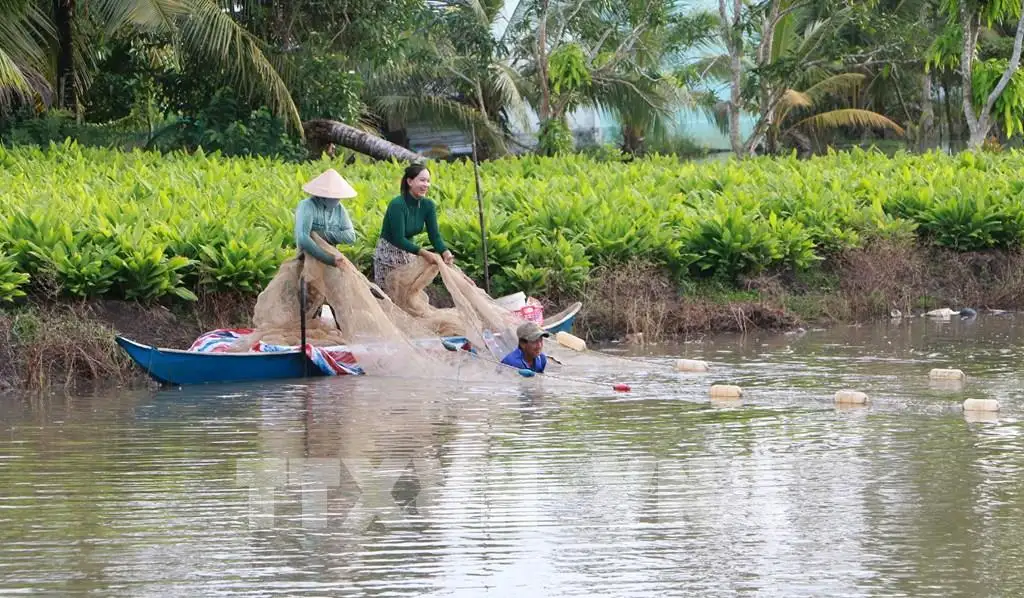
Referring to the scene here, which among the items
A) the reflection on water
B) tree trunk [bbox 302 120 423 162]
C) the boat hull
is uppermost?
tree trunk [bbox 302 120 423 162]

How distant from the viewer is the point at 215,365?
1178cm

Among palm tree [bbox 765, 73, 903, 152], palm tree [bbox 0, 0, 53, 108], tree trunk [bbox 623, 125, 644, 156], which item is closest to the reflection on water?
palm tree [bbox 0, 0, 53, 108]

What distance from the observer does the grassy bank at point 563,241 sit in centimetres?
1310

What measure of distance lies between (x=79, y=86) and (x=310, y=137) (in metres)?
3.55

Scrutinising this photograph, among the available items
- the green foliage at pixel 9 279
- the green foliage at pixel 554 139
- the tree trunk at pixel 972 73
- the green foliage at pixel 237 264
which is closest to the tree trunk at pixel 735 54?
the green foliage at pixel 554 139

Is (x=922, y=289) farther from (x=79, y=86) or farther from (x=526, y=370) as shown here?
(x=79, y=86)

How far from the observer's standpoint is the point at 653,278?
15.8m

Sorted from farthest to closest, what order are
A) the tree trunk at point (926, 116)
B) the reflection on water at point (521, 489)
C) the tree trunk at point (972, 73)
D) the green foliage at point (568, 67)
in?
the tree trunk at point (926, 116), the green foliage at point (568, 67), the tree trunk at point (972, 73), the reflection on water at point (521, 489)

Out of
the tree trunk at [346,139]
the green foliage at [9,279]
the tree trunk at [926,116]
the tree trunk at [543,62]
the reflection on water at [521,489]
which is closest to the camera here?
the reflection on water at [521,489]

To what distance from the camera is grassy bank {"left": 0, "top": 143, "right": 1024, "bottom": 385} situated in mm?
13102

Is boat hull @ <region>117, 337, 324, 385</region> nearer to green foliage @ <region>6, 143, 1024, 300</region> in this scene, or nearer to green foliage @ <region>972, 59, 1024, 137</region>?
green foliage @ <region>6, 143, 1024, 300</region>

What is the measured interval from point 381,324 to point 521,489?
160 inches

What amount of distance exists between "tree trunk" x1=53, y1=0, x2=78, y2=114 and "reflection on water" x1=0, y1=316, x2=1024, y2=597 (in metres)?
12.6

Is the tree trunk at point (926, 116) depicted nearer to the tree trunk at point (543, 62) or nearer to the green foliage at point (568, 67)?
the tree trunk at point (543, 62)
